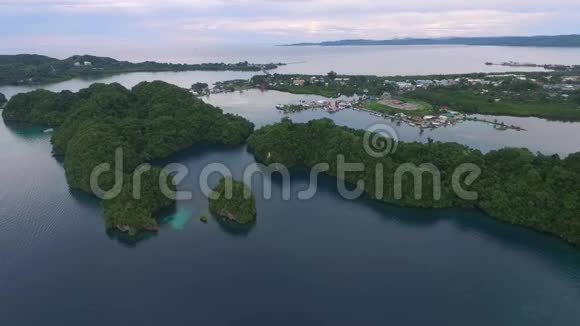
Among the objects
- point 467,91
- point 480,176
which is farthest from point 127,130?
point 467,91

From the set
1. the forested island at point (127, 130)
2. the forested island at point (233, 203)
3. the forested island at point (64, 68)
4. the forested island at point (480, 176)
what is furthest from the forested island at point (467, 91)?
the forested island at point (64, 68)

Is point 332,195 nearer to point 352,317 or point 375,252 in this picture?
point 375,252

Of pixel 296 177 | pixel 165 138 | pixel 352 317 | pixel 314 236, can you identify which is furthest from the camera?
pixel 165 138

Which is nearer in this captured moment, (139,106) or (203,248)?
(203,248)

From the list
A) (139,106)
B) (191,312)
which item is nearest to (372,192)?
(191,312)

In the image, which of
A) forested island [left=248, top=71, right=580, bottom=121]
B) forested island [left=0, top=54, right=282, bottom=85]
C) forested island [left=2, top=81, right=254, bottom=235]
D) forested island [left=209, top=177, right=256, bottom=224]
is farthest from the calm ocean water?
forested island [left=0, top=54, right=282, bottom=85]

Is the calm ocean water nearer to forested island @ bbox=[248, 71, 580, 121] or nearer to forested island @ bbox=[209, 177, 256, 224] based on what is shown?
forested island @ bbox=[209, 177, 256, 224]

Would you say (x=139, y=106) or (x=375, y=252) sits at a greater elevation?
(x=139, y=106)
